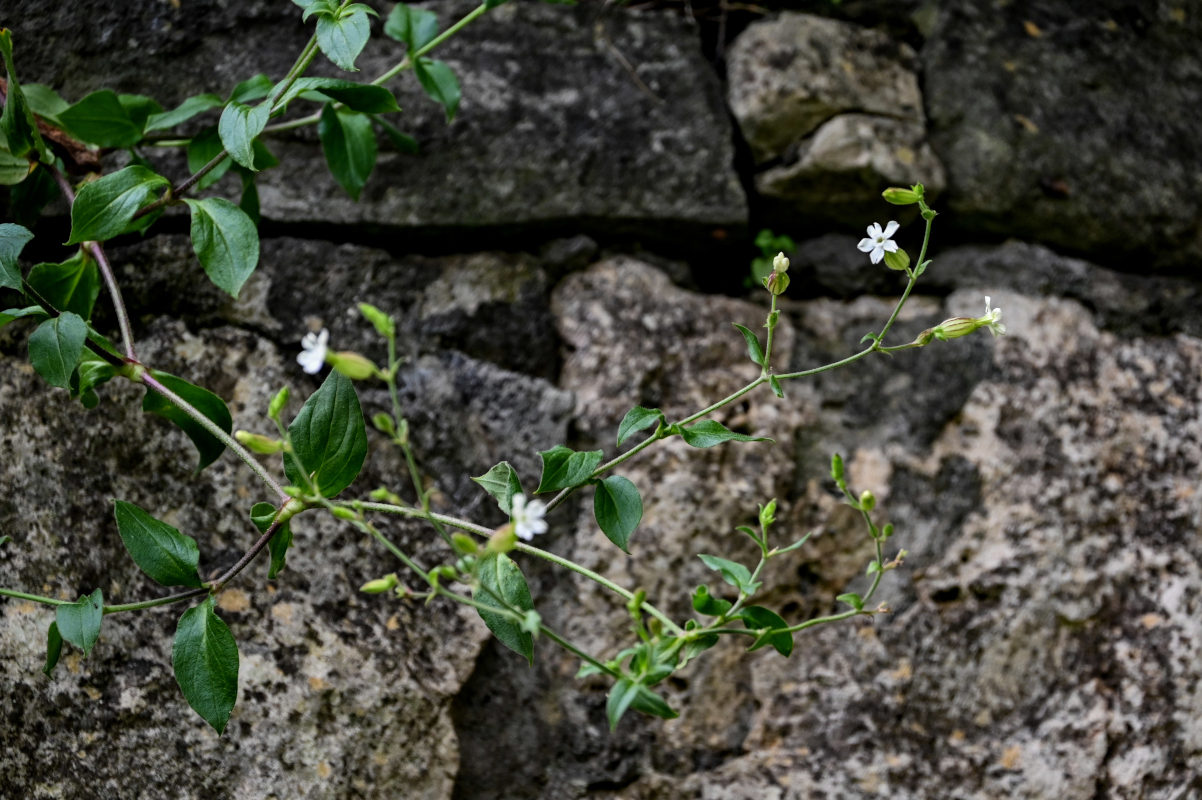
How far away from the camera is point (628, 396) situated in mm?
1202

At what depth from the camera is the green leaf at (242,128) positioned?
0.85m

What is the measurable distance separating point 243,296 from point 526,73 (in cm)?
47

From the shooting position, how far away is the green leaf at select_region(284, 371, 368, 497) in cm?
81

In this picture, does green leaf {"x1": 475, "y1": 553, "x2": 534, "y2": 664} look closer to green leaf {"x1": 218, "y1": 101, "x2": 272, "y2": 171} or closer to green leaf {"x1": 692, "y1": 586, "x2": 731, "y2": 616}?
green leaf {"x1": 692, "y1": 586, "x2": 731, "y2": 616}

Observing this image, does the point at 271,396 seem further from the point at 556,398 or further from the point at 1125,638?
the point at 1125,638

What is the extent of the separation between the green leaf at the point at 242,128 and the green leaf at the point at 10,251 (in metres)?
0.19

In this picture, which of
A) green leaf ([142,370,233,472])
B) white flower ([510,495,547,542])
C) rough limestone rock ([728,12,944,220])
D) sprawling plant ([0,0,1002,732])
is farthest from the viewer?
rough limestone rock ([728,12,944,220])

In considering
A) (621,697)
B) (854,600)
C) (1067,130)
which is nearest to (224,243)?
(621,697)

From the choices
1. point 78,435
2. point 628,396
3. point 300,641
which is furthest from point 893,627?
point 78,435

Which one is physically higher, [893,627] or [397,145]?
[397,145]

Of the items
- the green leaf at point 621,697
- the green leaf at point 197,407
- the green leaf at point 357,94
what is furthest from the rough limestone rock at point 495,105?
the green leaf at point 621,697

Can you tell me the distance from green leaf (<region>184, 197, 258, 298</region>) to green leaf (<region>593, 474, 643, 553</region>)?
38 centimetres

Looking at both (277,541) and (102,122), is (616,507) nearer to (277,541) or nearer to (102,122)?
(277,541)

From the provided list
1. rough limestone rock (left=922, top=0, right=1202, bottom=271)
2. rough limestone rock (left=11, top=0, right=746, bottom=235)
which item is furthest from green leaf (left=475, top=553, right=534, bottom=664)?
rough limestone rock (left=922, top=0, right=1202, bottom=271)
